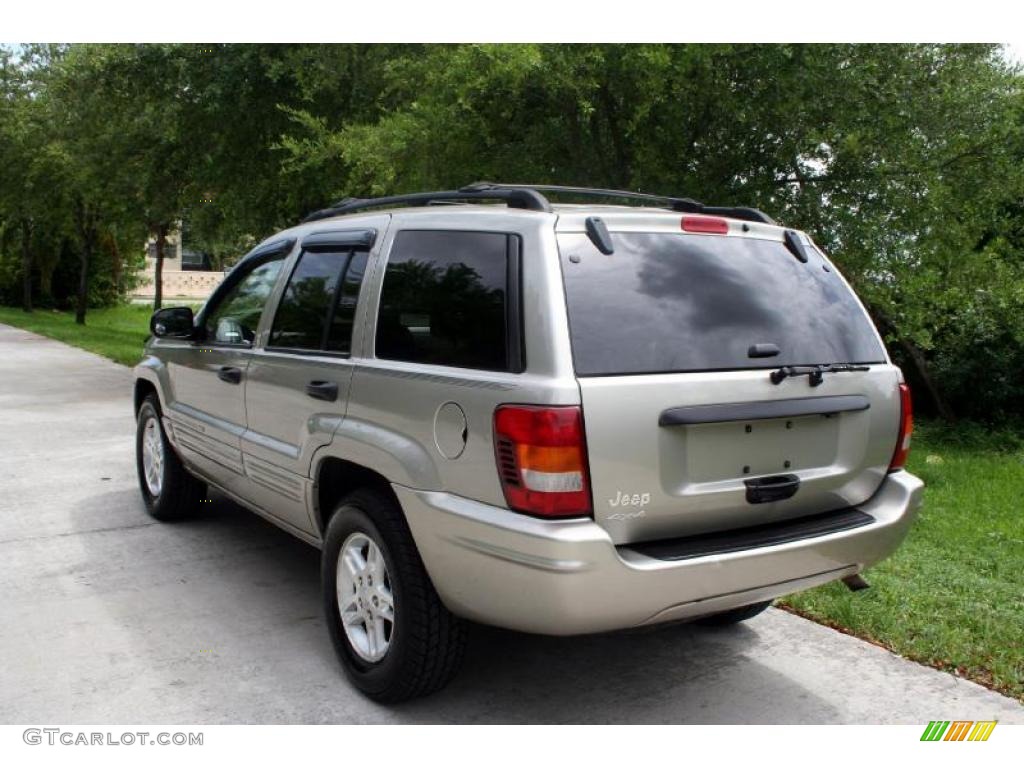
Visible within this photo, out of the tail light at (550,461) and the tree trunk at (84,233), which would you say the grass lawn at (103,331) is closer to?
the tree trunk at (84,233)

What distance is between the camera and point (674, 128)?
27.8 ft

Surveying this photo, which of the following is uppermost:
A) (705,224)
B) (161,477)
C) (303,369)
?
(705,224)

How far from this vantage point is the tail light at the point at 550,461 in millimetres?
2986

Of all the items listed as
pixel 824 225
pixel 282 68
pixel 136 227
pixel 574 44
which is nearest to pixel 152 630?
pixel 574 44

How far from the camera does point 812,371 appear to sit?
3.46 m

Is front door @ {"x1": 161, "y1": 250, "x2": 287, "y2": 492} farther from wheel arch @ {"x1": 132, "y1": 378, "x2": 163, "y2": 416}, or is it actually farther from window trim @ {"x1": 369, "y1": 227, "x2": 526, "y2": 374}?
window trim @ {"x1": 369, "y1": 227, "x2": 526, "y2": 374}

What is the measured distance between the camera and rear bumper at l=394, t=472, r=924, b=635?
9.74ft

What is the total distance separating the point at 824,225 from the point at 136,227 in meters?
17.7

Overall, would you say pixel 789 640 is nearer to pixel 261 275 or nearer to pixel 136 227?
pixel 261 275

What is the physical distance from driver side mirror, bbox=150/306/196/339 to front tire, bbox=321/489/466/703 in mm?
2140

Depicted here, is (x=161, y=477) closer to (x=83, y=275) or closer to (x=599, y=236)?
(x=599, y=236)

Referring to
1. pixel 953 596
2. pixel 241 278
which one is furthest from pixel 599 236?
pixel 953 596

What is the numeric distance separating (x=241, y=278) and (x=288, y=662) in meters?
2.18

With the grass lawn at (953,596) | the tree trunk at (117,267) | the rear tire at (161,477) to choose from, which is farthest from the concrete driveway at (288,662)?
the tree trunk at (117,267)
